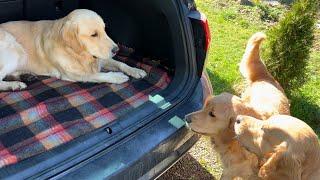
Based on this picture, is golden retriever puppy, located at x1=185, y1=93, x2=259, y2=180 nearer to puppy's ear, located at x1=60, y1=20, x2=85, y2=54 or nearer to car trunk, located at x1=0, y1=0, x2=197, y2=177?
car trunk, located at x1=0, y1=0, x2=197, y2=177

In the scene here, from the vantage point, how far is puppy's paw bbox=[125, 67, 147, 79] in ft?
12.2

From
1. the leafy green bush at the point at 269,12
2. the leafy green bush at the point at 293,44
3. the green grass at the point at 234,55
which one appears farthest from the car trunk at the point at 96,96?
the leafy green bush at the point at 269,12

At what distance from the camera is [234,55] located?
5820mm

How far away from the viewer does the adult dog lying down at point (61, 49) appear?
352 cm

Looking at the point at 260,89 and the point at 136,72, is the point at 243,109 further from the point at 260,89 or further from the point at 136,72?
the point at 136,72

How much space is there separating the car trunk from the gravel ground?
0.72 metres

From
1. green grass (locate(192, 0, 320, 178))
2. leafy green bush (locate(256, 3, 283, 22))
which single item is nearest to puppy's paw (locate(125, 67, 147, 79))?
green grass (locate(192, 0, 320, 178))

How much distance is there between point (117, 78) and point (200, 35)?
31.3 inches

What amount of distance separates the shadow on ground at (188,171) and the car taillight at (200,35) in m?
0.87

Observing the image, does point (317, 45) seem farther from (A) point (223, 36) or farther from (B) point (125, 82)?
(B) point (125, 82)

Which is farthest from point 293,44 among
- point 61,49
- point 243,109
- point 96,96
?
point 61,49

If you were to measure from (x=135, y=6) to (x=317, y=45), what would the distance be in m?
3.63

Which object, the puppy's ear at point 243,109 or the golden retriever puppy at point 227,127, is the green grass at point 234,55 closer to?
the golden retriever puppy at point 227,127

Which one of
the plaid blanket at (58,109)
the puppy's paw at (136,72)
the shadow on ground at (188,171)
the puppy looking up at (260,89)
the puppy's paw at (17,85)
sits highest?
the puppy looking up at (260,89)
